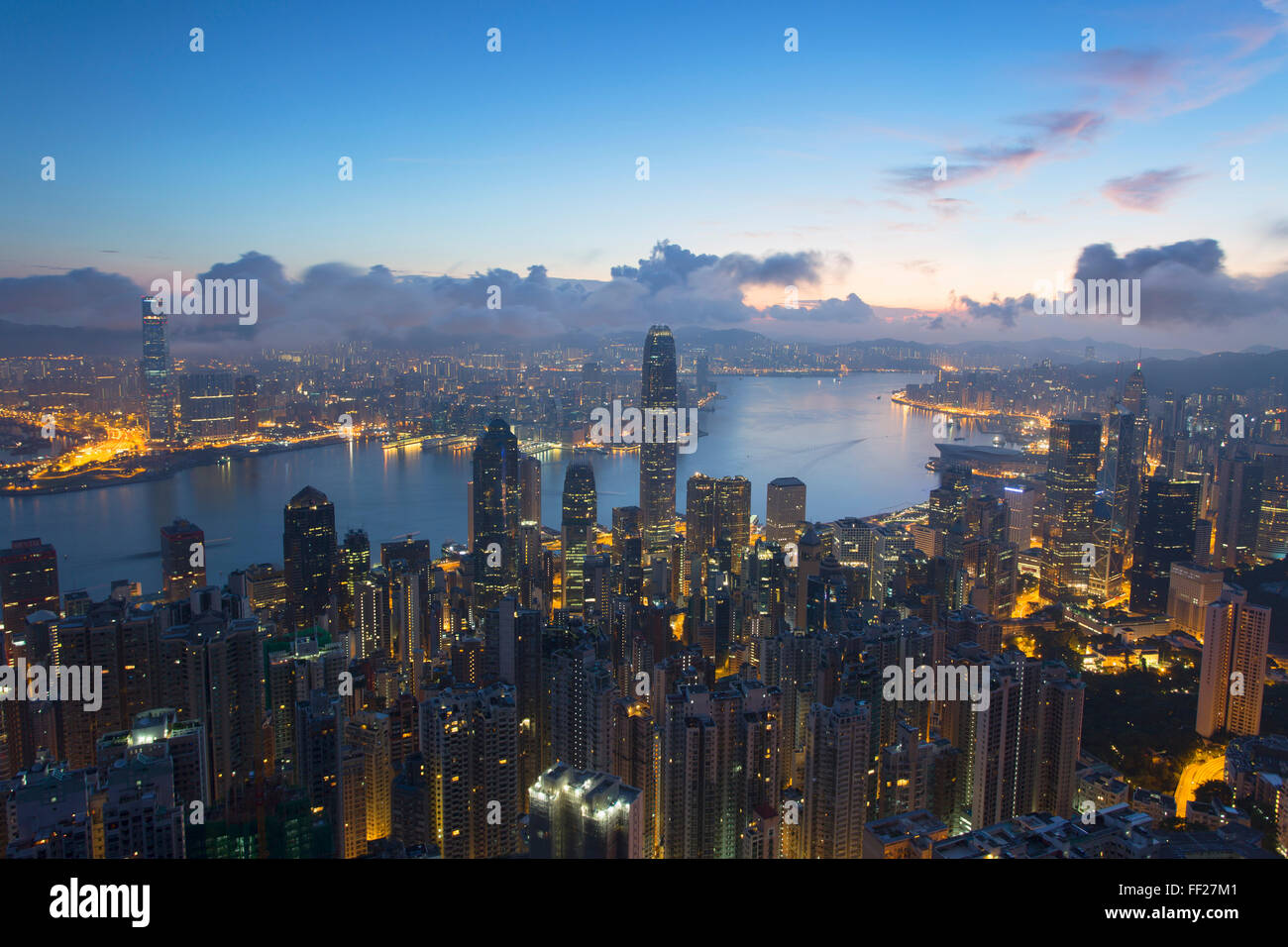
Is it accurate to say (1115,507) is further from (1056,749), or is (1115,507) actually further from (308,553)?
(308,553)

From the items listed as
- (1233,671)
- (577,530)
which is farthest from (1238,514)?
(577,530)

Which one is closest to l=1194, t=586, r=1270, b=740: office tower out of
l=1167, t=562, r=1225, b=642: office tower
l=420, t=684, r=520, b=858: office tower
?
l=1167, t=562, r=1225, b=642: office tower

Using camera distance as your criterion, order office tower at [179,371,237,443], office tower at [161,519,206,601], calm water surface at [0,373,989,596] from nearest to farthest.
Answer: calm water surface at [0,373,989,596], office tower at [161,519,206,601], office tower at [179,371,237,443]
